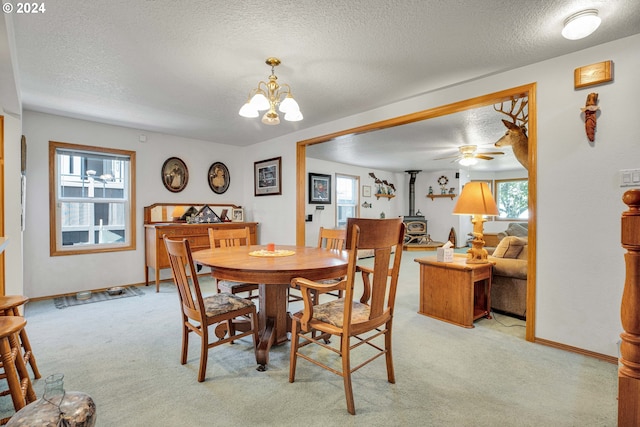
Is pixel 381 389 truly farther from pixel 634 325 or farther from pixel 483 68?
pixel 483 68

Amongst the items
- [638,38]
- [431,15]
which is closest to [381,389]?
[431,15]

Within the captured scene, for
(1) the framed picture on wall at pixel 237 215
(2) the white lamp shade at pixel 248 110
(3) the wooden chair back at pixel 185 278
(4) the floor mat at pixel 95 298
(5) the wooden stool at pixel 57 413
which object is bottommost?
(4) the floor mat at pixel 95 298

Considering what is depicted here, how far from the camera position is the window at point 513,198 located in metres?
8.96

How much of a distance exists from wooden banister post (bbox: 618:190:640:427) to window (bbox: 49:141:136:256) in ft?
16.8

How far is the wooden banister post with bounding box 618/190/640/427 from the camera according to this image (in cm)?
107

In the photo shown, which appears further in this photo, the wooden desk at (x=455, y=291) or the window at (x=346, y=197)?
the window at (x=346, y=197)

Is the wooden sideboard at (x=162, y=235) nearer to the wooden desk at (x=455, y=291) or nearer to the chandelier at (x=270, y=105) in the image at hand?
the chandelier at (x=270, y=105)

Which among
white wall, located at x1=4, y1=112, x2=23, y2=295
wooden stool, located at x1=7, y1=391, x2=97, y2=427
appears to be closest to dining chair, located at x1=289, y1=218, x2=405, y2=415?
wooden stool, located at x1=7, y1=391, x2=97, y2=427

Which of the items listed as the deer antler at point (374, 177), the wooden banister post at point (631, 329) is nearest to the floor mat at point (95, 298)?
the wooden banister post at point (631, 329)

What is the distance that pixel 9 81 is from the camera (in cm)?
229

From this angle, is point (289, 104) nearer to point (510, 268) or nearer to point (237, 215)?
point (510, 268)

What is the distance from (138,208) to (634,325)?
204 inches

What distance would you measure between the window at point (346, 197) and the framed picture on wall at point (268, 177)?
2705 mm

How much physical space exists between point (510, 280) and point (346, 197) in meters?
5.07
